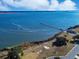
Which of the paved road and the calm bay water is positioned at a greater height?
the paved road

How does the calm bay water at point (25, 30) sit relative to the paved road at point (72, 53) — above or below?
below

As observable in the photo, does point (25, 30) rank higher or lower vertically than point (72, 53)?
lower

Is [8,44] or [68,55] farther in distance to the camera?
[8,44]

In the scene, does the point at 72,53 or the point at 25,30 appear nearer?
the point at 72,53

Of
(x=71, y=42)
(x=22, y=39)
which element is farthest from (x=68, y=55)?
(x=22, y=39)

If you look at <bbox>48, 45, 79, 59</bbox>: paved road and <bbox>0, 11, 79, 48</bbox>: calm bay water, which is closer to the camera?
<bbox>48, 45, 79, 59</bbox>: paved road

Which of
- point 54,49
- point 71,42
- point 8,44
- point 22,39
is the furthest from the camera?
point 22,39

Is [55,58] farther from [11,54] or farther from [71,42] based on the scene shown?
[71,42]

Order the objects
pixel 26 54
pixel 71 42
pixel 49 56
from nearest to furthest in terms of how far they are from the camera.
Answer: pixel 49 56 < pixel 26 54 < pixel 71 42

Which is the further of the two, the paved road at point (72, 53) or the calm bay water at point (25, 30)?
the calm bay water at point (25, 30)

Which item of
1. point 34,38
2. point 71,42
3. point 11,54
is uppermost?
point 11,54

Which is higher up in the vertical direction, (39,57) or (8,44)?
(39,57)
